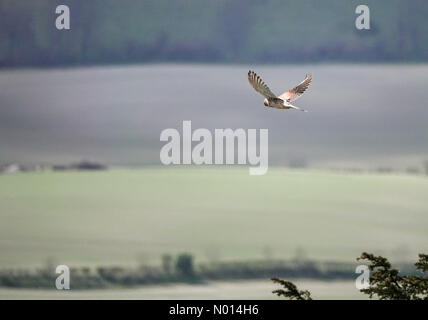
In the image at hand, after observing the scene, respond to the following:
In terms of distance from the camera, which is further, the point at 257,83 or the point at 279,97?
the point at 279,97

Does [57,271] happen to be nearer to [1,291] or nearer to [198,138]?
[1,291]

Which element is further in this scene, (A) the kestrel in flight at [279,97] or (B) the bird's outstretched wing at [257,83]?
(A) the kestrel in flight at [279,97]

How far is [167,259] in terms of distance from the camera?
64.5 feet

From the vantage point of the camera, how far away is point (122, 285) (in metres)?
20.0

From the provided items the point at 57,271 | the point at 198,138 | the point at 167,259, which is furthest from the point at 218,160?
the point at 57,271

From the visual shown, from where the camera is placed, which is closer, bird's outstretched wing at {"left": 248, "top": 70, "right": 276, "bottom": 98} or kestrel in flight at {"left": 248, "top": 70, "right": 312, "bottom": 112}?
bird's outstretched wing at {"left": 248, "top": 70, "right": 276, "bottom": 98}
